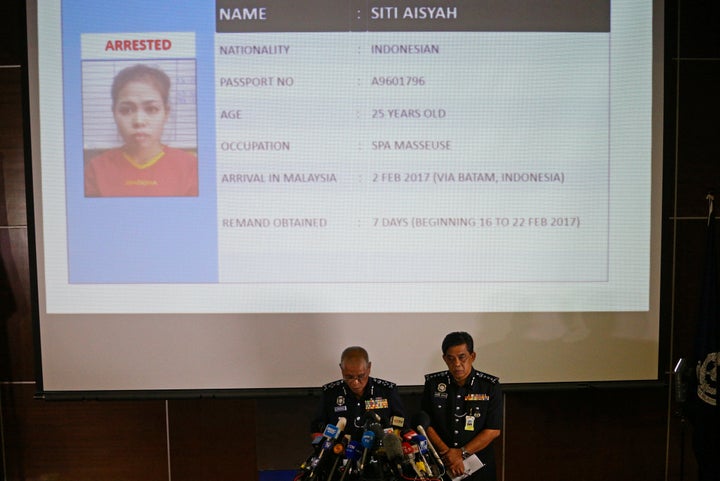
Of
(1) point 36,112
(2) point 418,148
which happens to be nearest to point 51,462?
(1) point 36,112

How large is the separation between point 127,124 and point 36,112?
1.60 ft

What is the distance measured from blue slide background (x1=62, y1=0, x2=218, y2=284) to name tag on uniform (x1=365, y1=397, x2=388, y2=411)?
1.16 metres

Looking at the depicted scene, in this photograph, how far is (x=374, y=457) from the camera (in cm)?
173

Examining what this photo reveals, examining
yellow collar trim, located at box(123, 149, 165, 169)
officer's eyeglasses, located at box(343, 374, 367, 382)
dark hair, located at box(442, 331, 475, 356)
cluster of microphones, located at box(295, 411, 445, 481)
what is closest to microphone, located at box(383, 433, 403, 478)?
cluster of microphones, located at box(295, 411, 445, 481)

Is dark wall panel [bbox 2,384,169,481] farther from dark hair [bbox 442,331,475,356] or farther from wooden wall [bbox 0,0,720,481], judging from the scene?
dark hair [bbox 442,331,475,356]

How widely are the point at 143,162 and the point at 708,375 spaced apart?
3287 mm

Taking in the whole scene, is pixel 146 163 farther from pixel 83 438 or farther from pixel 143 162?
pixel 83 438

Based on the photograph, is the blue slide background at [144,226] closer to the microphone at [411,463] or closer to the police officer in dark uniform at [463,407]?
the police officer in dark uniform at [463,407]

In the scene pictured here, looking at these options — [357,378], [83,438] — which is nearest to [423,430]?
[357,378]

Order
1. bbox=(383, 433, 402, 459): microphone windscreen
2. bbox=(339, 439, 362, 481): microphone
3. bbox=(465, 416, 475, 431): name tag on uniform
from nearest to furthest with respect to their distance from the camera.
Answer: bbox=(383, 433, 402, 459): microphone windscreen < bbox=(339, 439, 362, 481): microphone < bbox=(465, 416, 475, 431): name tag on uniform

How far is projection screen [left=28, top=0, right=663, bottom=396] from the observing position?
290cm

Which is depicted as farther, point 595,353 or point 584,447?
point 584,447

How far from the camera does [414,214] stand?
9.63ft

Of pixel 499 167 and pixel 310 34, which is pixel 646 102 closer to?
pixel 499 167
